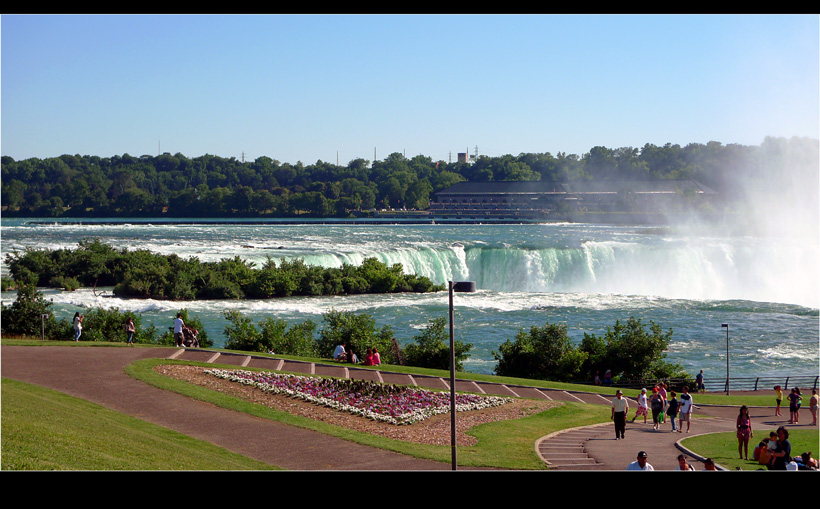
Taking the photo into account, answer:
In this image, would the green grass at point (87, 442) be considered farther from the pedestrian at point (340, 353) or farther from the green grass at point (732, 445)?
the pedestrian at point (340, 353)

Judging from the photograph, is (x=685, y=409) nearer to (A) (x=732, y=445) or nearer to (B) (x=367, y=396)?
(A) (x=732, y=445)

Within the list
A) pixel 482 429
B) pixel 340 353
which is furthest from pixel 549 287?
pixel 482 429

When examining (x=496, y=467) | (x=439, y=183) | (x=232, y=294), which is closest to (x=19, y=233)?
(x=232, y=294)

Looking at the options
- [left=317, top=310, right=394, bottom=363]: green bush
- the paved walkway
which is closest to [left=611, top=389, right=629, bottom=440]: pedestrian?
the paved walkway

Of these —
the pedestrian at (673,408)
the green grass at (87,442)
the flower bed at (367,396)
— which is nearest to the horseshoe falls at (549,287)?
the flower bed at (367,396)

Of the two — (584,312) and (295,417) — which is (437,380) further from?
(584,312)

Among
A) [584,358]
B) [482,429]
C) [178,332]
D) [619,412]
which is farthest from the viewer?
[584,358]

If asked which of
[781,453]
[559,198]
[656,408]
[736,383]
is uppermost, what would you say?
[559,198]
